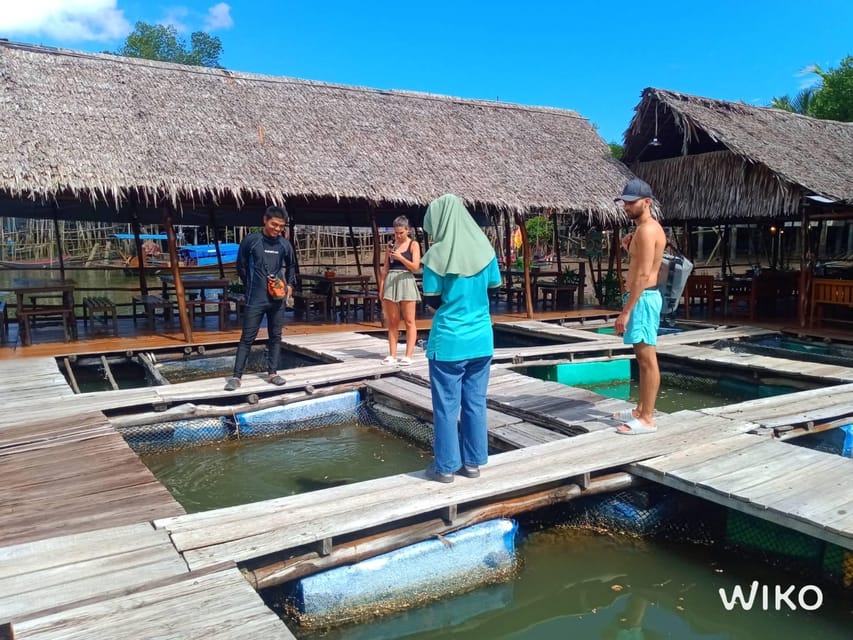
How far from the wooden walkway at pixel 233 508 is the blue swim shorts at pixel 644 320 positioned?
0.68 m

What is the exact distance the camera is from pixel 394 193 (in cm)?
908

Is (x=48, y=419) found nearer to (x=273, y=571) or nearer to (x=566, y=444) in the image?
(x=273, y=571)

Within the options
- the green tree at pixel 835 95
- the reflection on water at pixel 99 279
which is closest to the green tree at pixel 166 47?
the reflection on water at pixel 99 279

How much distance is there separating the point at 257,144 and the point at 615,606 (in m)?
7.39

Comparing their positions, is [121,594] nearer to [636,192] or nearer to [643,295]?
[643,295]

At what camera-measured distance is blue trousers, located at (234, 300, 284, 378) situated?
5.54 meters

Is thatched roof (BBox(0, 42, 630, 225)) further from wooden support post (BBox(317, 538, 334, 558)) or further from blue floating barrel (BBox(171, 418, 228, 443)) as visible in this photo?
wooden support post (BBox(317, 538, 334, 558))

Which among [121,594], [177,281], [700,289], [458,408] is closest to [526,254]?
[700,289]

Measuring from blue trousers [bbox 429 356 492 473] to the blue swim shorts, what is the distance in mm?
1404

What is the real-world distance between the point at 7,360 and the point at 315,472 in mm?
4257

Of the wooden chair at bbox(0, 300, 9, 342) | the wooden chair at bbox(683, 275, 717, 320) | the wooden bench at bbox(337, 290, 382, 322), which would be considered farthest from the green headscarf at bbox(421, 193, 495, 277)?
the wooden chair at bbox(683, 275, 717, 320)

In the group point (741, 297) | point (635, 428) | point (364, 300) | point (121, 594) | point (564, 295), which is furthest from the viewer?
point (564, 295)

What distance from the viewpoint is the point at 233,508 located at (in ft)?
11.3

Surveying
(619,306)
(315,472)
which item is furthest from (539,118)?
(315,472)
